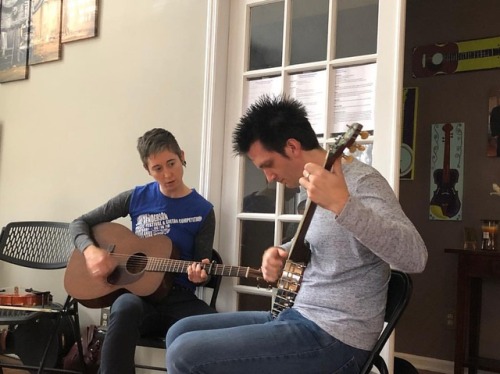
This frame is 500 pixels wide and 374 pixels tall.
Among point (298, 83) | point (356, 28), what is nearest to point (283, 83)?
point (298, 83)

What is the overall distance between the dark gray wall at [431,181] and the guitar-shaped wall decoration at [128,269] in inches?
84.0

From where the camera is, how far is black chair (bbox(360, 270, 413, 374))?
4.27ft

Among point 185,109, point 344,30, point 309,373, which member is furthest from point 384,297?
point 185,109

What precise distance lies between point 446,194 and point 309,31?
1.74 m

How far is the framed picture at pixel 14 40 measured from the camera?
11.1ft

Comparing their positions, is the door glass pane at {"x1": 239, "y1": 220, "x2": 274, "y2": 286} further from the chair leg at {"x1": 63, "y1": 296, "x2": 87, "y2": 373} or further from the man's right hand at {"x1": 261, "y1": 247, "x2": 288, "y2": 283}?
the man's right hand at {"x1": 261, "y1": 247, "x2": 288, "y2": 283}

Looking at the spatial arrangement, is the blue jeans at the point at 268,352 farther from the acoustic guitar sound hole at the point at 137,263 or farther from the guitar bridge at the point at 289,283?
the acoustic guitar sound hole at the point at 137,263

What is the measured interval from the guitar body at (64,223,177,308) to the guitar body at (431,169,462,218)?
2148mm

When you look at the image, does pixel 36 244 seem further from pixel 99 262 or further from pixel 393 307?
pixel 393 307

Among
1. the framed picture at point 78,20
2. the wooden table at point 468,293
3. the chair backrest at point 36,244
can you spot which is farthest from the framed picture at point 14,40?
the wooden table at point 468,293

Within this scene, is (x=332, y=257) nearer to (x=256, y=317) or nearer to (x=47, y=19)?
(x=256, y=317)

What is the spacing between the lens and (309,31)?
91.9 inches

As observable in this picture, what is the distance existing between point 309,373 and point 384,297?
10.5 inches

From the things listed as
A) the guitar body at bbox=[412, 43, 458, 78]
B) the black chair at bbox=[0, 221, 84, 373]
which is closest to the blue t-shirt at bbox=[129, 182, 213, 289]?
the black chair at bbox=[0, 221, 84, 373]
